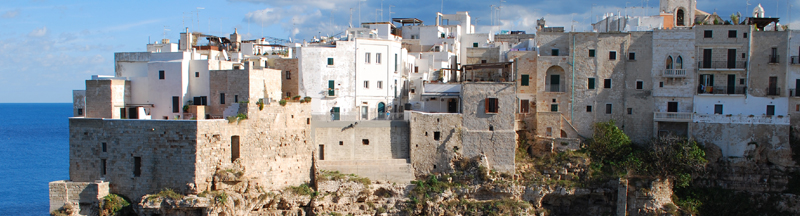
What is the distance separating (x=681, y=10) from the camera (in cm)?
4438

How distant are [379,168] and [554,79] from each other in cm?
1321

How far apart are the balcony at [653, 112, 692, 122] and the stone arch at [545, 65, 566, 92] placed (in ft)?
20.0

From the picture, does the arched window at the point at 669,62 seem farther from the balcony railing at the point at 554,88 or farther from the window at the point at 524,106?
the window at the point at 524,106

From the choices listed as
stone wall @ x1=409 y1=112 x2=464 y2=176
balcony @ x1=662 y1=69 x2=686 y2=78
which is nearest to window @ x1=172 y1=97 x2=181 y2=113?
stone wall @ x1=409 y1=112 x2=464 y2=176

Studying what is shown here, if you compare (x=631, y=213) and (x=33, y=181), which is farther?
(x=33, y=181)

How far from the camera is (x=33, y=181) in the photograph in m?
64.2

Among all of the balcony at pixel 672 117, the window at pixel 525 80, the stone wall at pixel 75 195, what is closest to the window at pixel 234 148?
the stone wall at pixel 75 195

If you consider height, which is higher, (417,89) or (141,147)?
(417,89)

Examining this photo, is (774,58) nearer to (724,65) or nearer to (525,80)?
(724,65)

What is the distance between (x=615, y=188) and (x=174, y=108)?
88.6ft

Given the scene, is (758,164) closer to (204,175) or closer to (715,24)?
(715,24)

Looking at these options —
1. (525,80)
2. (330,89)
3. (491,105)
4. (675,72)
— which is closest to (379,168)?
(330,89)

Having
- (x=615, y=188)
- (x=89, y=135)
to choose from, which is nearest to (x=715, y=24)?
(x=615, y=188)

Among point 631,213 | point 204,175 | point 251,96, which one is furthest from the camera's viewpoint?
point 631,213
